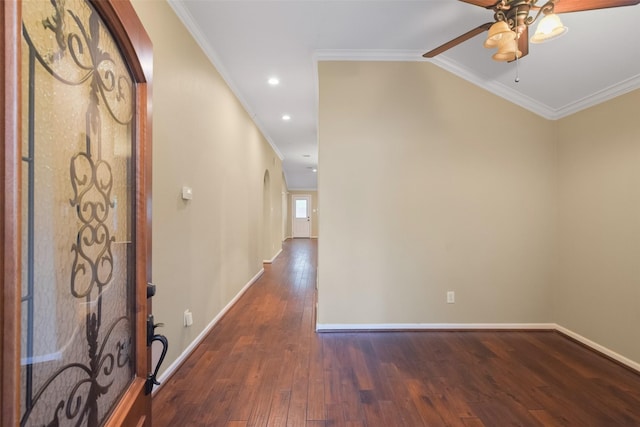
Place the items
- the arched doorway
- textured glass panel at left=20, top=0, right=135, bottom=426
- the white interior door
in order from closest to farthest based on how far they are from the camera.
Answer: textured glass panel at left=20, top=0, right=135, bottom=426 → the arched doorway → the white interior door

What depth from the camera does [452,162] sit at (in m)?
2.71

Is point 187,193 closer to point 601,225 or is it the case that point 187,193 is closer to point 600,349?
point 601,225

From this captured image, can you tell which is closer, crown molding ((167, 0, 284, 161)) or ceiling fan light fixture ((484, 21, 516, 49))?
ceiling fan light fixture ((484, 21, 516, 49))

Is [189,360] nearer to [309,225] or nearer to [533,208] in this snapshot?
[533,208]

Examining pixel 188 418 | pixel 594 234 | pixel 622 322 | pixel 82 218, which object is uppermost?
pixel 82 218

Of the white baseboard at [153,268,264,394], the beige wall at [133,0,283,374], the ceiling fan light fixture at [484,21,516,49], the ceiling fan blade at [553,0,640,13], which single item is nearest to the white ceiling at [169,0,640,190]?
the beige wall at [133,0,283,374]

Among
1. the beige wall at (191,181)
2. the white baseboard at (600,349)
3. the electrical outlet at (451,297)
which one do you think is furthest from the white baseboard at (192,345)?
the white baseboard at (600,349)

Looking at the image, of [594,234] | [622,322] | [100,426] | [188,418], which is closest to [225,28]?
[100,426]

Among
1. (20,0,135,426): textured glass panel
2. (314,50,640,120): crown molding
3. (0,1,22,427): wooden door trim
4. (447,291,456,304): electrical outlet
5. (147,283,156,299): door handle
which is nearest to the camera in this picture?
(0,1,22,427): wooden door trim

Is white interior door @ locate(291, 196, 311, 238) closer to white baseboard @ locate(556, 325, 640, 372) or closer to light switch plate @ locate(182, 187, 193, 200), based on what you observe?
light switch plate @ locate(182, 187, 193, 200)

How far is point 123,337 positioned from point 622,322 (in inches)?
132

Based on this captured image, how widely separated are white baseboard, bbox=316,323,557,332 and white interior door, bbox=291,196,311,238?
9308mm

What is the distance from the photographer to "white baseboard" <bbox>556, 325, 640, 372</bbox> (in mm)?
2073

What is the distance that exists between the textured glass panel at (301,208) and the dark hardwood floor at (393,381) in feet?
30.2
